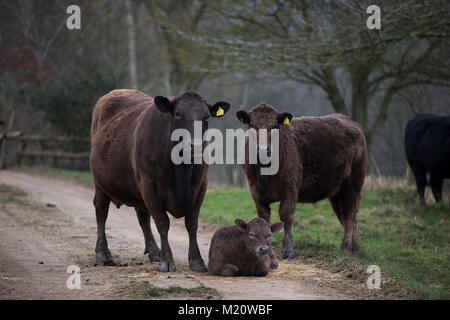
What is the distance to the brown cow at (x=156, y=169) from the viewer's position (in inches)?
304

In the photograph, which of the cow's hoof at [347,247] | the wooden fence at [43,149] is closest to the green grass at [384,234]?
the cow's hoof at [347,247]

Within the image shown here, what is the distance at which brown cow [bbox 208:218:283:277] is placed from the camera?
24.5ft

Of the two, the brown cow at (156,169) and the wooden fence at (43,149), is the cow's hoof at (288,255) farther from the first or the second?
the wooden fence at (43,149)

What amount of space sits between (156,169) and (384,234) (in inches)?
247

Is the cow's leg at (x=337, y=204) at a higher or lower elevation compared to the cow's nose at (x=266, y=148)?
lower

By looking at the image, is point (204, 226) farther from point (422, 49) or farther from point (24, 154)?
point (24, 154)

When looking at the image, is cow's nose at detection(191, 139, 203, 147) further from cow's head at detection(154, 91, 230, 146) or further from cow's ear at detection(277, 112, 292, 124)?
cow's ear at detection(277, 112, 292, 124)

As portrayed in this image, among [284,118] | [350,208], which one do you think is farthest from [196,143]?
[350,208]

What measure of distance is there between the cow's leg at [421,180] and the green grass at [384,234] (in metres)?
0.34

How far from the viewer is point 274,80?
21859 mm

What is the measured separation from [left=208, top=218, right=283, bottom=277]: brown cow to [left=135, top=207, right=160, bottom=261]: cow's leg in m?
1.27

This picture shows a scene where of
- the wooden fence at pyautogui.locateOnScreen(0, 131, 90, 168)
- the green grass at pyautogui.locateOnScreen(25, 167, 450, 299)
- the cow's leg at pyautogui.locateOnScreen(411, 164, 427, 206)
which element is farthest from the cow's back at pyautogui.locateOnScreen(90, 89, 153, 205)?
the wooden fence at pyautogui.locateOnScreen(0, 131, 90, 168)

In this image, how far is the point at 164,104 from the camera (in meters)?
7.78
